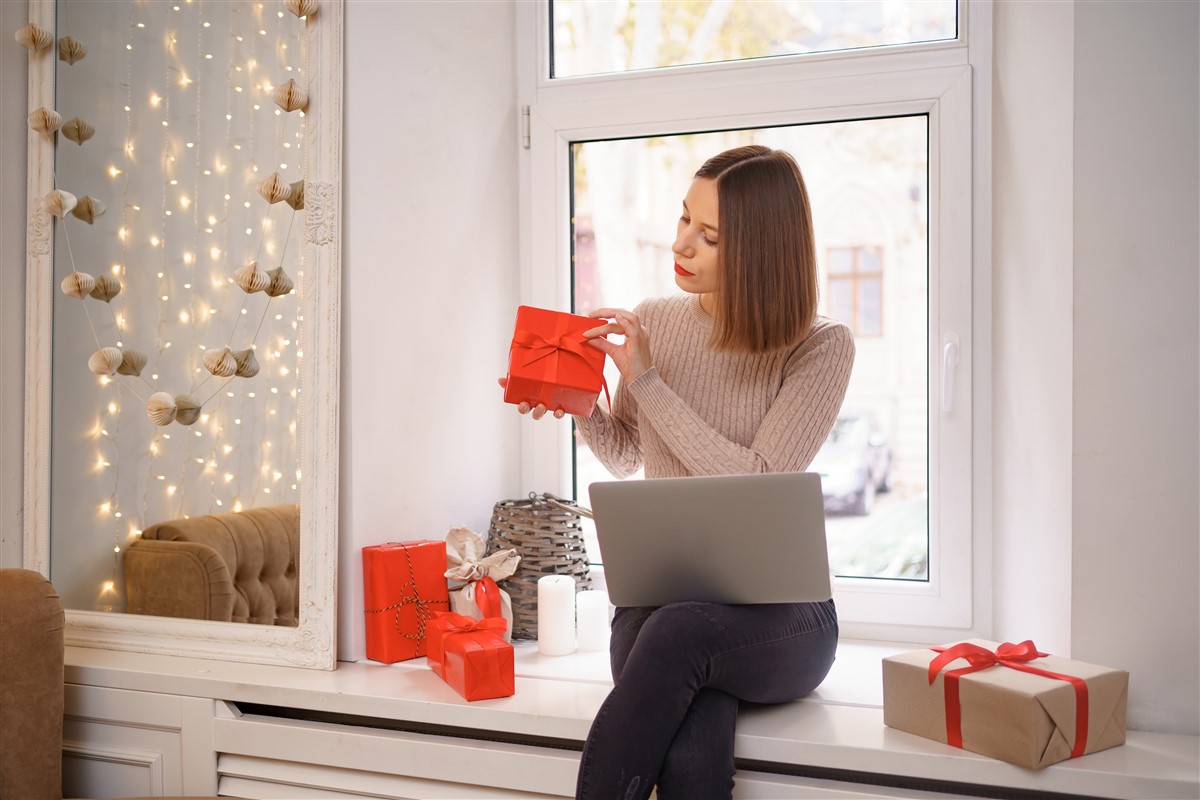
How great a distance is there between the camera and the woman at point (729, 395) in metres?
1.42

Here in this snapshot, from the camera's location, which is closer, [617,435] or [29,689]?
[29,689]

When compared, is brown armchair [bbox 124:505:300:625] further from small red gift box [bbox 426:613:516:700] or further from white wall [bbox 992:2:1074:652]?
white wall [bbox 992:2:1074:652]

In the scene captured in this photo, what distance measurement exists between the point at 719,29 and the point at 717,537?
1.24 meters

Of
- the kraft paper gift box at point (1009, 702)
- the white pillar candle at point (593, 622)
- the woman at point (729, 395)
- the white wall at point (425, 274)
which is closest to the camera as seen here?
the kraft paper gift box at point (1009, 702)

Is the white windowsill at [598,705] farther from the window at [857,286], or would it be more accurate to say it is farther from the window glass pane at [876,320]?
the window at [857,286]

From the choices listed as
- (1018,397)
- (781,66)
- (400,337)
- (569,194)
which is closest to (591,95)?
(569,194)

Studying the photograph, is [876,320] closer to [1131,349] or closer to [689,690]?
[1131,349]

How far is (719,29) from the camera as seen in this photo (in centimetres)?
211

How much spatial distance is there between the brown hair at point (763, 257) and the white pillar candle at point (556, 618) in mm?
584

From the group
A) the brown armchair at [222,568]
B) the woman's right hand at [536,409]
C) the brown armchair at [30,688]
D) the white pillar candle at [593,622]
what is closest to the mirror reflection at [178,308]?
the brown armchair at [222,568]

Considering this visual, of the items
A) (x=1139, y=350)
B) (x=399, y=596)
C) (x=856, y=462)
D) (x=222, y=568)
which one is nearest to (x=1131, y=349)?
(x=1139, y=350)

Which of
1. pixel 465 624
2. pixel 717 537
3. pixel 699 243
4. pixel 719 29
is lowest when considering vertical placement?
pixel 465 624

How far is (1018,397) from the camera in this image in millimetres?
1735

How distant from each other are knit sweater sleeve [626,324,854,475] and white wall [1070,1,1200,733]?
1.30 feet
